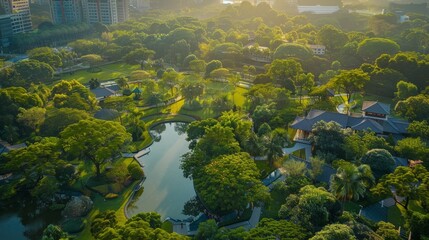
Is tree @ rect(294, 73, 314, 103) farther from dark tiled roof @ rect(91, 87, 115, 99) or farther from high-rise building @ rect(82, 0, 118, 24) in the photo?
high-rise building @ rect(82, 0, 118, 24)

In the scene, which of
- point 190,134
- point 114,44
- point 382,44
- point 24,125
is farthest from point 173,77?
point 382,44

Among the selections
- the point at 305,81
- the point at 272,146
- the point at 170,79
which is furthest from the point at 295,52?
the point at 272,146

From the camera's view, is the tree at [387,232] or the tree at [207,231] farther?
the tree at [207,231]

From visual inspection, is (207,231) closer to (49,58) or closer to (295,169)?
(295,169)

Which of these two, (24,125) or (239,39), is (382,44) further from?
(24,125)

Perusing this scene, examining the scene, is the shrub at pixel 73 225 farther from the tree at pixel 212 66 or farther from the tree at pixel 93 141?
the tree at pixel 212 66

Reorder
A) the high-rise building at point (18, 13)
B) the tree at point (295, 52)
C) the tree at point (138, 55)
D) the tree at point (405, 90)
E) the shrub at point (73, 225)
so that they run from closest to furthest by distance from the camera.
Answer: the shrub at point (73, 225) < the tree at point (405, 90) < the tree at point (295, 52) < the tree at point (138, 55) < the high-rise building at point (18, 13)

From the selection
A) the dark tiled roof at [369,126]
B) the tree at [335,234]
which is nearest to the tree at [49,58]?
the dark tiled roof at [369,126]
